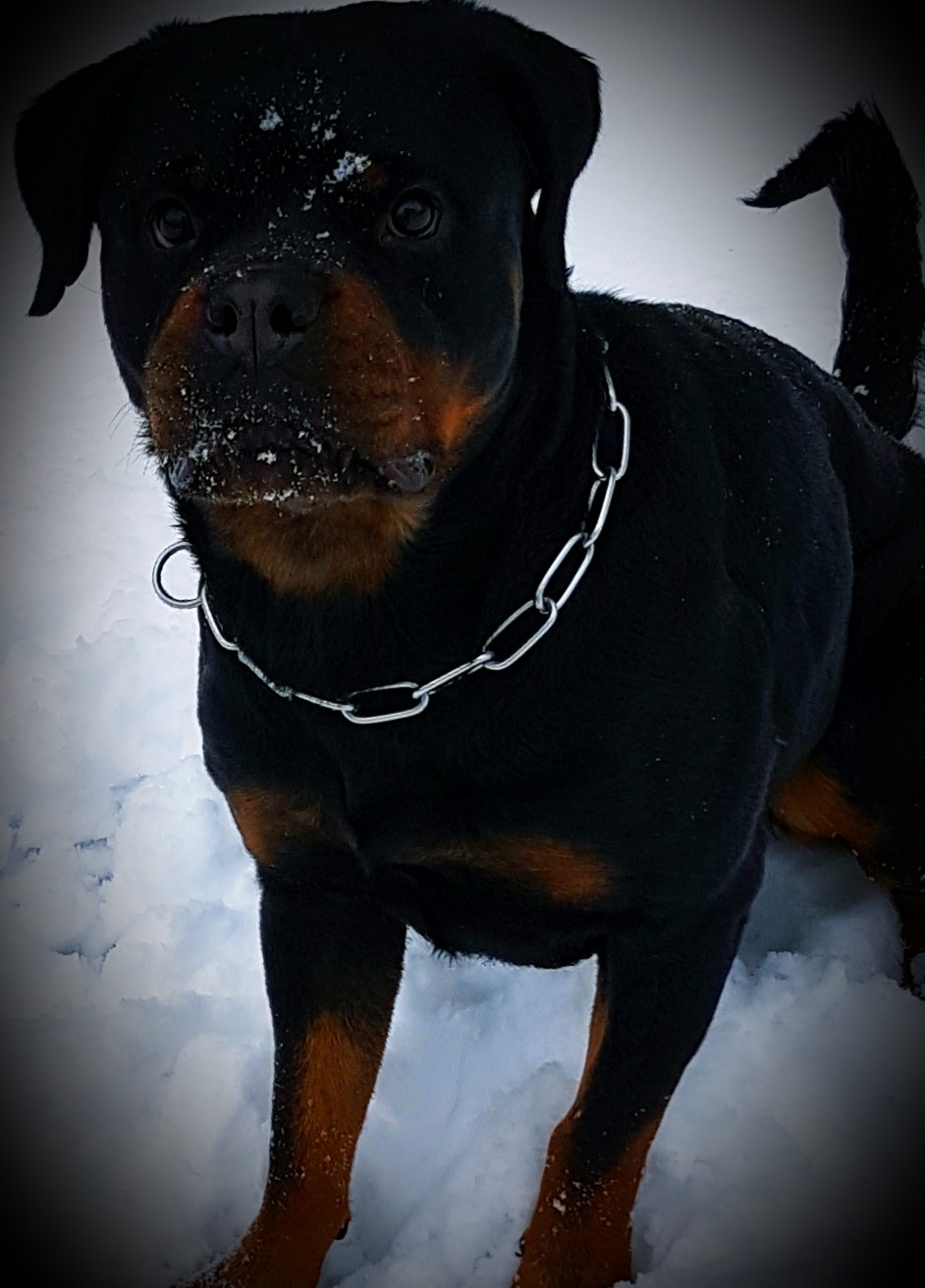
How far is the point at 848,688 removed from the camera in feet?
7.38

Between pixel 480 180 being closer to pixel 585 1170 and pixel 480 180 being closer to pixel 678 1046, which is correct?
pixel 678 1046

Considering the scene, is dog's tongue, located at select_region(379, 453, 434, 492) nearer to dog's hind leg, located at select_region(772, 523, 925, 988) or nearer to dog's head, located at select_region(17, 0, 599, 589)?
dog's head, located at select_region(17, 0, 599, 589)

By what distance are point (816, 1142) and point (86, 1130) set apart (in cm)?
124

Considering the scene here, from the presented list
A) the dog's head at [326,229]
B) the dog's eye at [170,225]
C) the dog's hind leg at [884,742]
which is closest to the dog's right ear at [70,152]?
the dog's head at [326,229]

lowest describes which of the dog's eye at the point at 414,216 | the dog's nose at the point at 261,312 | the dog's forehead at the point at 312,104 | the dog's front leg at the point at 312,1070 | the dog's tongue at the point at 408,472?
the dog's front leg at the point at 312,1070

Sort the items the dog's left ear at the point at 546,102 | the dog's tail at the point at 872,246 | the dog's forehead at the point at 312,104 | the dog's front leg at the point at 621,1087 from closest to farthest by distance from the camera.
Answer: the dog's forehead at the point at 312,104 < the dog's left ear at the point at 546,102 < the dog's front leg at the point at 621,1087 < the dog's tail at the point at 872,246

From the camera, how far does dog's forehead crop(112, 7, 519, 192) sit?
137 centimetres

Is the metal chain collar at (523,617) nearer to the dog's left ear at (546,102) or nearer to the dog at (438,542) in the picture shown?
the dog at (438,542)

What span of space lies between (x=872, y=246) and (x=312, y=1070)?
1.91 metres

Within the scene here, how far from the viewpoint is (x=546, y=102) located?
151 centimetres

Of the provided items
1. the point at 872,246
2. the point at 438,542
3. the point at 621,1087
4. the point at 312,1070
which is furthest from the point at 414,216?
the point at 872,246

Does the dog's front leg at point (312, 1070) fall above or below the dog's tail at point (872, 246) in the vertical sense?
below

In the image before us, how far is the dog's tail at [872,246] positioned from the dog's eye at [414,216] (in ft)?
3.54

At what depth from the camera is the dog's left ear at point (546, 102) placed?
1.50 metres
